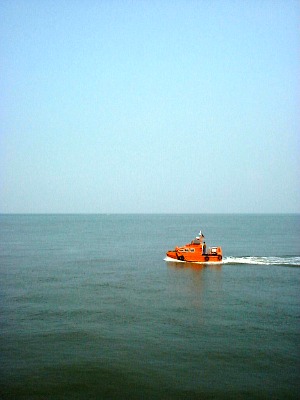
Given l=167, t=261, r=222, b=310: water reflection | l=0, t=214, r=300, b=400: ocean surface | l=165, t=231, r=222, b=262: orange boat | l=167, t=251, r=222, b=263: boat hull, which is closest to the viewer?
l=0, t=214, r=300, b=400: ocean surface

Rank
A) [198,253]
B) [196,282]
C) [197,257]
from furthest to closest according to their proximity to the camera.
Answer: [198,253] → [197,257] → [196,282]

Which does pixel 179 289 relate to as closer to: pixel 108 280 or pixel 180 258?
pixel 108 280

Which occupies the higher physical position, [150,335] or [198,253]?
[198,253]

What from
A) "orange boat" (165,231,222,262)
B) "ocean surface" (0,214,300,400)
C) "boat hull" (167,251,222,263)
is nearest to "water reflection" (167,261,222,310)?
"ocean surface" (0,214,300,400)

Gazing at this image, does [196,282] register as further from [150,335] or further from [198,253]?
[150,335]

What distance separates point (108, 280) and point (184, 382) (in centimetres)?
3192

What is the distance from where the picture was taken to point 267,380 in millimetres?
25406

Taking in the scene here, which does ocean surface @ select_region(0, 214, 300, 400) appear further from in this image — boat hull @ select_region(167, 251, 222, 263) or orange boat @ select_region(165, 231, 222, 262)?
orange boat @ select_region(165, 231, 222, 262)

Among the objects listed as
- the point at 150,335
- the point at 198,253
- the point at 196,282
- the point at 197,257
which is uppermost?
the point at 198,253

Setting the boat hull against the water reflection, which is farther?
the boat hull

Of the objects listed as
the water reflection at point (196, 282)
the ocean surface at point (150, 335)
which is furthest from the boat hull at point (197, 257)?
the ocean surface at point (150, 335)

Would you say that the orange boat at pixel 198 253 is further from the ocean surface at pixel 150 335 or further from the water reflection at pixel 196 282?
the ocean surface at pixel 150 335

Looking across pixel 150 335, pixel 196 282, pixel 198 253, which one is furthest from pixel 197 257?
pixel 150 335

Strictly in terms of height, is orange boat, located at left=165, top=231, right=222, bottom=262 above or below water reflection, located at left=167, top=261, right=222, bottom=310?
above
